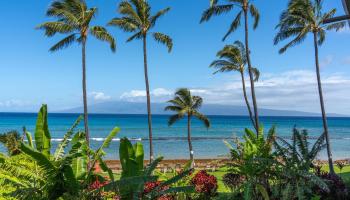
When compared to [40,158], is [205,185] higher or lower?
lower

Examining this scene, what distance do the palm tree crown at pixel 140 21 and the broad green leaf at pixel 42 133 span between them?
20509mm

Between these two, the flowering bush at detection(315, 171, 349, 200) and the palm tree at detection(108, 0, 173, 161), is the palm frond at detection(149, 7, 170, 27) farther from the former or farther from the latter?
the flowering bush at detection(315, 171, 349, 200)

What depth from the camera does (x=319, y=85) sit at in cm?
2603

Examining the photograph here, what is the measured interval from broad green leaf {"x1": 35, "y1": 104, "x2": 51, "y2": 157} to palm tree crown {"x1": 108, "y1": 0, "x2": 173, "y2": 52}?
67.3ft

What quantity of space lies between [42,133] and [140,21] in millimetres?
20838

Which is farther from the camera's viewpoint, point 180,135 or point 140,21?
point 180,135

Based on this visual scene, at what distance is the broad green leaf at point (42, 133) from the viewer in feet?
24.3

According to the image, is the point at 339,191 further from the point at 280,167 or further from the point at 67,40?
the point at 67,40

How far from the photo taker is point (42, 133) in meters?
7.54

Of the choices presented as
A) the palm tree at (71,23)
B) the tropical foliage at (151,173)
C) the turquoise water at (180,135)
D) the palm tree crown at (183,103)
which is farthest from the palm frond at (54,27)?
the tropical foliage at (151,173)

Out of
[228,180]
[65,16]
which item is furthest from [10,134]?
[228,180]

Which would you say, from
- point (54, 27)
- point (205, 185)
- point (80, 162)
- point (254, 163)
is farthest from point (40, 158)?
point (54, 27)

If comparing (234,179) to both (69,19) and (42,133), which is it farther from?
(69,19)

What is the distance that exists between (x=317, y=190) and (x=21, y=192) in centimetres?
681
